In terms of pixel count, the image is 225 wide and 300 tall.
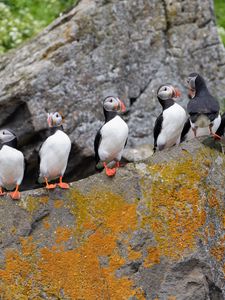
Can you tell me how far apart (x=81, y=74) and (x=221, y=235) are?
4076mm

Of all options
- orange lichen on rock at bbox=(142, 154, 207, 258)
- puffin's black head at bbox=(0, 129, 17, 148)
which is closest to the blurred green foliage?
puffin's black head at bbox=(0, 129, 17, 148)

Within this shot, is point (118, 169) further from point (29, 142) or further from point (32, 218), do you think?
point (29, 142)

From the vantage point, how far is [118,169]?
9.24 m

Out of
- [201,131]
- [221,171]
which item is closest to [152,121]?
[201,131]

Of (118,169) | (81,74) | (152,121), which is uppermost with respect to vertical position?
(118,169)

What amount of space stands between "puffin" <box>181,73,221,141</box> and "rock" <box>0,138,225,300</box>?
32.8 inches

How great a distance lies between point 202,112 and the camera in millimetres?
9930

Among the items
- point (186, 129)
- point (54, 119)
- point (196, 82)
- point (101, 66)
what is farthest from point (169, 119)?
point (101, 66)

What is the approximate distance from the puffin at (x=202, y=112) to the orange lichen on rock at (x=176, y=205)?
0.79 metres

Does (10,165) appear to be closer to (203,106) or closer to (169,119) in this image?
(169,119)

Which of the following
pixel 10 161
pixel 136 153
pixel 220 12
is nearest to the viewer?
pixel 10 161

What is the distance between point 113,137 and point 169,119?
0.62m

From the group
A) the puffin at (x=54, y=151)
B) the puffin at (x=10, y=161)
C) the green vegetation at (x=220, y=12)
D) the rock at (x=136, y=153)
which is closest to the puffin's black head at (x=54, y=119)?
the puffin at (x=54, y=151)

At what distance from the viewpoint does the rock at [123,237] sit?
28.3 ft
